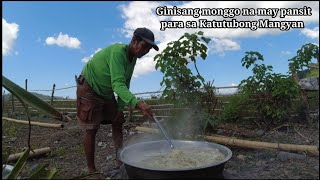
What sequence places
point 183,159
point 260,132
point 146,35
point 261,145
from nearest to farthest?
point 183,159 < point 146,35 < point 261,145 < point 260,132

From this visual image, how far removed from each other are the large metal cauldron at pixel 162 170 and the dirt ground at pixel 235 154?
38 cm

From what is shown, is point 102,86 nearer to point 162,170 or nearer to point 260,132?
point 162,170

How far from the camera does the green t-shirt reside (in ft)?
12.7

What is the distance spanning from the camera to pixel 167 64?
5742 millimetres

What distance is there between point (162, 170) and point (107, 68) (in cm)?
168

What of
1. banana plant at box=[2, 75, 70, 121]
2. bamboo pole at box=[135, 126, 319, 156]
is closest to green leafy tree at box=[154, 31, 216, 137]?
bamboo pole at box=[135, 126, 319, 156]

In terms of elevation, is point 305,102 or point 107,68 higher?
point 107,68

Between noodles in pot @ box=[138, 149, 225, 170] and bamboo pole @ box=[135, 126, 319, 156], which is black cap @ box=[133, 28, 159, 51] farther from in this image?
bamboo pole @ box=[135, 126, 319, 156]

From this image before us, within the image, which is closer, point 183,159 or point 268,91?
point 183,159

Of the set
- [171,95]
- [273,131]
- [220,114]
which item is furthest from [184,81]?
[273,131]

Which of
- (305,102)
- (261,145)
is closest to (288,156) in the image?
(261,145)

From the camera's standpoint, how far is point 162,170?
292 centimetres

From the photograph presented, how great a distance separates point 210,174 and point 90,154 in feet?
5.57

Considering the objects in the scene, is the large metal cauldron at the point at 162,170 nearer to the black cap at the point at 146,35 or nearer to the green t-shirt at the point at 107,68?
the green t-shirt at the point at 107,68
